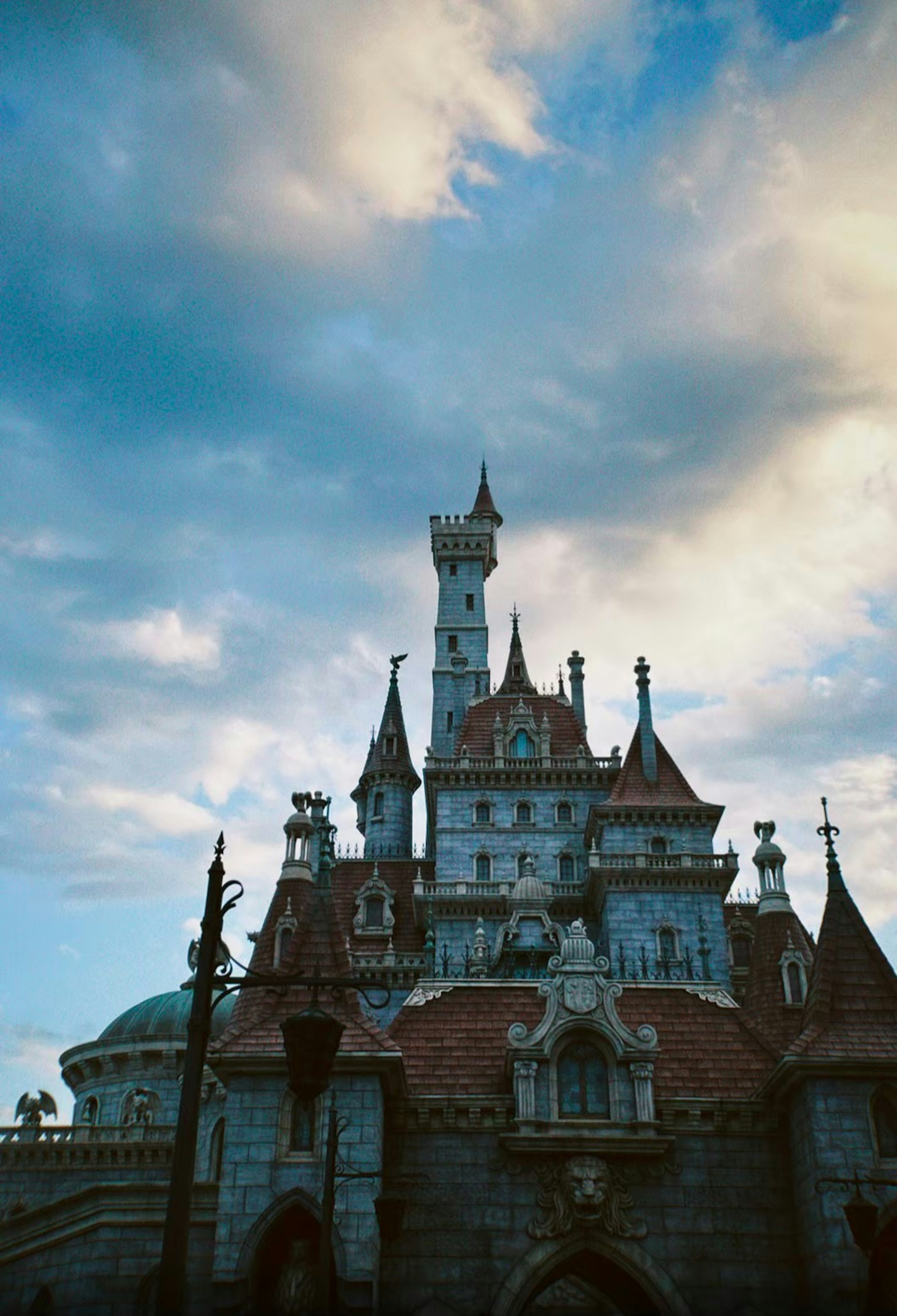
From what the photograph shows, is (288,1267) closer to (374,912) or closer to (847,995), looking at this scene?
(847,995)

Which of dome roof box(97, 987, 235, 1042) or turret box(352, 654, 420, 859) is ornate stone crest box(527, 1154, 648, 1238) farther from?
turret box(352, 654, 420, 859)

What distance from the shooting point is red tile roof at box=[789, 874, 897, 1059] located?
2306 cm

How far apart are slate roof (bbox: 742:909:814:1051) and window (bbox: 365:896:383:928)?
69.9ft

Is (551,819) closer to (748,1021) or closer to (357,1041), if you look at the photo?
(748,1021)

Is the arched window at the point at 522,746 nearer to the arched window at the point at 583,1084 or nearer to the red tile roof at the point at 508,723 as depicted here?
the red tile roof at the point at 508,723

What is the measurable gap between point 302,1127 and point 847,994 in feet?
34.3

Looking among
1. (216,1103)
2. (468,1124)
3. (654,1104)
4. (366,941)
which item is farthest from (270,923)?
(366,941)

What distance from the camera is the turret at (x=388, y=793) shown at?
6262cm

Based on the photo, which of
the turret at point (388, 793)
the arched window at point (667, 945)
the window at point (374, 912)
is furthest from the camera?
the turret at point (388, 793)

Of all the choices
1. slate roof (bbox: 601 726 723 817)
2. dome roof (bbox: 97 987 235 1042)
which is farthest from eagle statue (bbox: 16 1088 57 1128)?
slate roof (bbox: 601 726 723 817)

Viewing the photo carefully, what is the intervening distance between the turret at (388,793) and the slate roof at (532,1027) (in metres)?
34.5

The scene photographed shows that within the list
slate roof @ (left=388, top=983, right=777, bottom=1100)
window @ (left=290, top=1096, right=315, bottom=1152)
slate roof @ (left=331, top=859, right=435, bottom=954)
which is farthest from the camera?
slate roof @ (left=331, top=859, right=435, bottom=954)

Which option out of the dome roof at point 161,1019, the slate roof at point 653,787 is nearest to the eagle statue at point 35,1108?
the dome roof at point 161,1019

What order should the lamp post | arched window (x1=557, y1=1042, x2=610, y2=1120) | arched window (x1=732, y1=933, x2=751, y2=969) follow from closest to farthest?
the lamp post, arched window (x1=557, y1=1042, x2=610, y2=1120), arched window (x1=732, y1=933, x2=751, y2=969)
